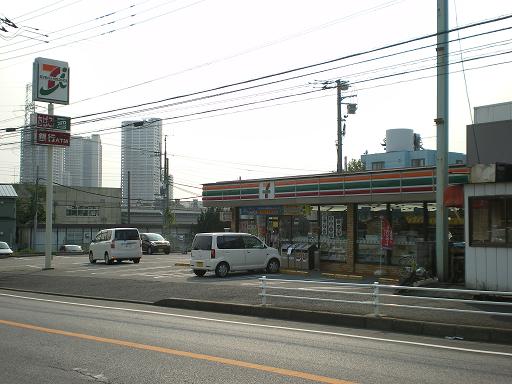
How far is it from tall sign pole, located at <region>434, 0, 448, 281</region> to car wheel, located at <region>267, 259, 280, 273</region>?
8.53m

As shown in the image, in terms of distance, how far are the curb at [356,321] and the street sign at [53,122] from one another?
1457cm

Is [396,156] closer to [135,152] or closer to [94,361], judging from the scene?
[135,152]

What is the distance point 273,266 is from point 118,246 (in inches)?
389

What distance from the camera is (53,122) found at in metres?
26.9

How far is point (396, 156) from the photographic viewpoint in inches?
2381

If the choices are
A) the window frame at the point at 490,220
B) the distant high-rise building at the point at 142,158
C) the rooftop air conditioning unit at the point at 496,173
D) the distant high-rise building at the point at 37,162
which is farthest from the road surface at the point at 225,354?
the distant high-rise building at the point at 37,162

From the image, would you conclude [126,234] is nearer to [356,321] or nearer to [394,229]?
[394,229]

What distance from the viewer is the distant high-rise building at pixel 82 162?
55562 mm

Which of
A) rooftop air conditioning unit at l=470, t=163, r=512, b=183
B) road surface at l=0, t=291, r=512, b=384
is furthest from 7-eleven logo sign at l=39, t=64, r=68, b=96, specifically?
rooftop air conditioning unit at l=470, t=163, r=512, b=183

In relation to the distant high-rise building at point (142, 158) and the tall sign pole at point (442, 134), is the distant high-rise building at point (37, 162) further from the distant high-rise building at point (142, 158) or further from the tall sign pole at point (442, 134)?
the tall sign pole at point (442, 134)

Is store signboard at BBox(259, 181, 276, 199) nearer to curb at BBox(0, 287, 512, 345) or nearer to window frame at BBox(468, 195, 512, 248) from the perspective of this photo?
curb at BBox(0, 287, 512, 345)

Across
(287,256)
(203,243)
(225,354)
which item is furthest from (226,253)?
(225,354)

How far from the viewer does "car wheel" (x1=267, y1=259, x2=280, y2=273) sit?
23.9 metres

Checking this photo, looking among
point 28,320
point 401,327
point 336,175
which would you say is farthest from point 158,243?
point 401,327
